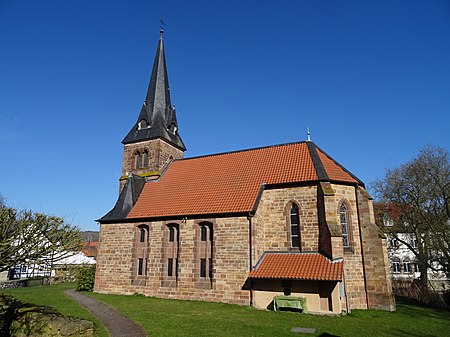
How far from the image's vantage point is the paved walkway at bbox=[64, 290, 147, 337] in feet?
35.6

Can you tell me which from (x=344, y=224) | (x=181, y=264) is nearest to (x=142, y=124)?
(x=181, y=264)

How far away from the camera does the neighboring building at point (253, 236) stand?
16.3 m

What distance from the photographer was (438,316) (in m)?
15.6

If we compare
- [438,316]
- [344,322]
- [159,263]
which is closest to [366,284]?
[438,316]

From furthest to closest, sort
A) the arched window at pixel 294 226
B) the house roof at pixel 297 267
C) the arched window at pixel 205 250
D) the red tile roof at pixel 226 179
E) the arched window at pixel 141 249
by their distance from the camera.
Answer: the arched window at pixel 141 249
the red tile roof at pixel 226 179
the arched window at pixel 205 250
the arched window at pixel 294 226
the house roof at pixel 297 267

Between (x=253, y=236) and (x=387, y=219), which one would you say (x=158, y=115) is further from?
(x=387, y=219)

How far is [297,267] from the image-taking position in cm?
1606

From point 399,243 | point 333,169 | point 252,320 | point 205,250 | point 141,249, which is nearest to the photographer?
point 252,320

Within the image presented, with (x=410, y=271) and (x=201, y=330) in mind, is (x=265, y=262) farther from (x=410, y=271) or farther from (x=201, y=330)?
(x=410, y=271)

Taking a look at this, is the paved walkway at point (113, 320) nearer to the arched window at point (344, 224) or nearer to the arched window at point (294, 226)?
the arched window at point (294, 226)

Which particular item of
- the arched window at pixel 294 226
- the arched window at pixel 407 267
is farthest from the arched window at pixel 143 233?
the arched window at pixel 407 267

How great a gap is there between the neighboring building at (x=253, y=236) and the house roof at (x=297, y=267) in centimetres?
5

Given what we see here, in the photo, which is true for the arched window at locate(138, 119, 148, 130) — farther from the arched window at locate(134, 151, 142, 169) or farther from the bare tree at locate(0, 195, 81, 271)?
the bare tree at locate(0, 195, 81, 271)

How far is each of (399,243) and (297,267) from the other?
85.3 feet
